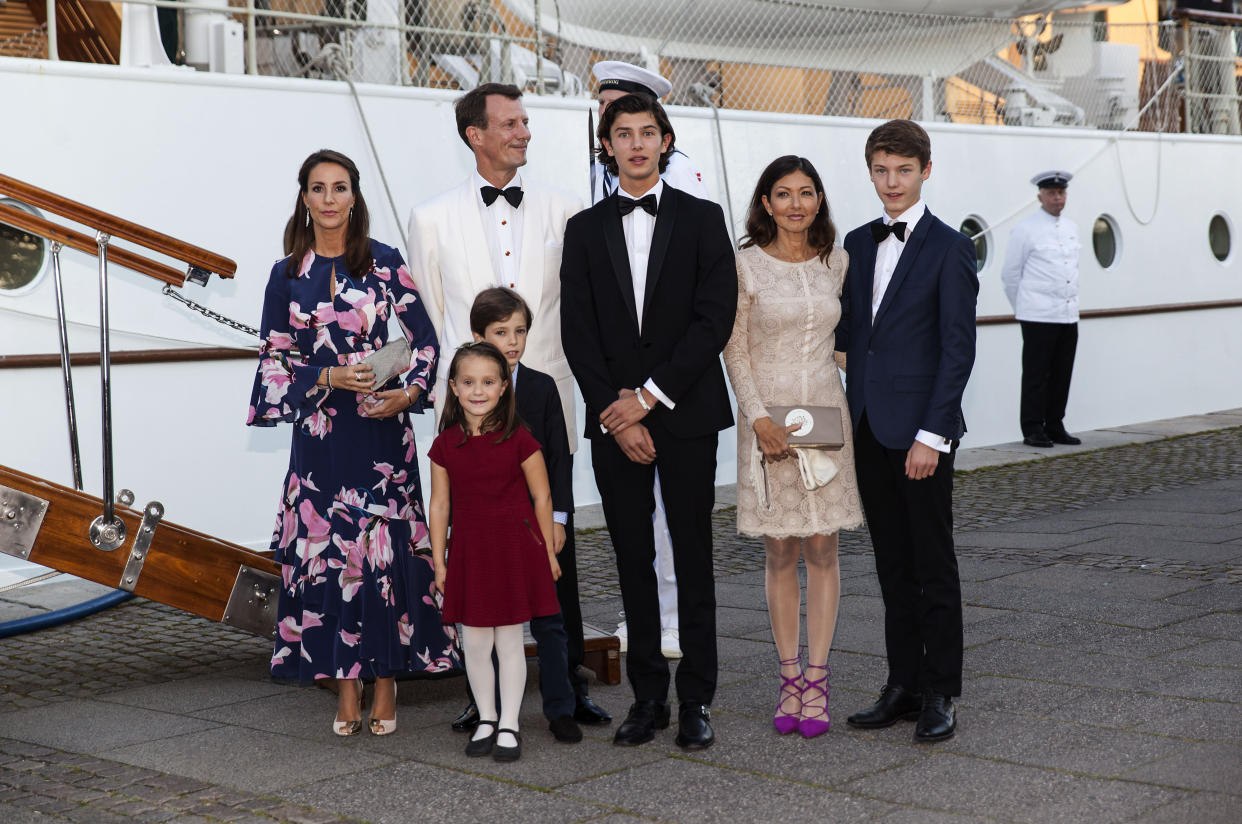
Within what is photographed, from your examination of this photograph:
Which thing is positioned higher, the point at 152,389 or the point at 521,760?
the point at 152,389

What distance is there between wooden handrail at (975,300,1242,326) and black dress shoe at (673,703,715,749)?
8.13 metres

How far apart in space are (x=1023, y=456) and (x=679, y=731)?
298 inches

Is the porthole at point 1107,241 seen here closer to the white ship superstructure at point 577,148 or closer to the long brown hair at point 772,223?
the white ship superstructure at point 577,148

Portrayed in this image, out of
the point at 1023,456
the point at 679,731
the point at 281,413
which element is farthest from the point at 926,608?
the point at 1023,456

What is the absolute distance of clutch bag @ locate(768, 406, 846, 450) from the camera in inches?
181

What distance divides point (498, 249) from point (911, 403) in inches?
55.3

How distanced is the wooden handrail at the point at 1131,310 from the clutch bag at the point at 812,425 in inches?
311

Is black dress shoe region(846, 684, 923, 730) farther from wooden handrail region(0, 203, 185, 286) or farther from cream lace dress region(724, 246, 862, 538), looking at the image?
wooden handrail region(0, 203, 185, 286)

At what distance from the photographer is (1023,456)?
11.6m

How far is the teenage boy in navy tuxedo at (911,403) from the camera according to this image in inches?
179

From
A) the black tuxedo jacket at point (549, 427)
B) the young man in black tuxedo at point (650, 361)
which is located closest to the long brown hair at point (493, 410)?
the black tuxedo jacket at point (549, 427)

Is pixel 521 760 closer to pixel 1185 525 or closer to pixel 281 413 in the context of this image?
pixel 281 413

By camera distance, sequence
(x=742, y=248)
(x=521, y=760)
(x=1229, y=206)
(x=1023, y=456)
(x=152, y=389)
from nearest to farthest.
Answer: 1. (x=521, y=760)
2. (x=742, y=248)
3. (x=152, y=389)
4. (x=1023, y=456)
5. (x=1229, y=206)

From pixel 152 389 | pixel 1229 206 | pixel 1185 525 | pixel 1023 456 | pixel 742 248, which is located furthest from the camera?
pixel 1229 206
